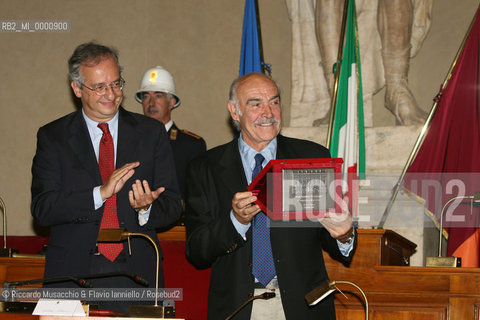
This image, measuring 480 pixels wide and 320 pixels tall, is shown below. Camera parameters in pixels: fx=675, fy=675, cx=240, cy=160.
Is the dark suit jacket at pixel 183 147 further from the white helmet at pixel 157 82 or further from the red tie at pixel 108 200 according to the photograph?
the red tie at pixel 108 200

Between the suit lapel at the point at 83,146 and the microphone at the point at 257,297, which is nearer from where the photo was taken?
the microphone at the point at 257,297

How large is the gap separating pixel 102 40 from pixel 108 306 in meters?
4.93

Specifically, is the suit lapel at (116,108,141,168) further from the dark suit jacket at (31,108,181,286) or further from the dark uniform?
the dark uniform

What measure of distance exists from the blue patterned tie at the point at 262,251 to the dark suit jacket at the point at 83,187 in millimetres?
358

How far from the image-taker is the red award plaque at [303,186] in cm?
247

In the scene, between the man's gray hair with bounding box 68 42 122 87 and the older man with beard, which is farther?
the man's gray hair with bounding box 68 42 122 87

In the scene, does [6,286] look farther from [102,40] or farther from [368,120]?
[102,40]

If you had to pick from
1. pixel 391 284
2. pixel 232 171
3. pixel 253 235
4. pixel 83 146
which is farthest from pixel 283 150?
pixel 391 284

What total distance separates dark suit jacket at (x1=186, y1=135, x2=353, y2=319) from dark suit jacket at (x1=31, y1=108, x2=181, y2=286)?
127mm

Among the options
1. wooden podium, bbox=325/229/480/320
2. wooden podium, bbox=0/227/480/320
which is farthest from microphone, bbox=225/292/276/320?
wooden podium, bbox=0/227/480/320

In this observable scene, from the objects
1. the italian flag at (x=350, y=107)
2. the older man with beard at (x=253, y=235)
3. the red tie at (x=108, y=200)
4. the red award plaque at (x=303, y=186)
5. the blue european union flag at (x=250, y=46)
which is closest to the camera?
the red award plaque at (x=303, y=186)

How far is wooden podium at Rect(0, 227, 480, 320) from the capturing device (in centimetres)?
355

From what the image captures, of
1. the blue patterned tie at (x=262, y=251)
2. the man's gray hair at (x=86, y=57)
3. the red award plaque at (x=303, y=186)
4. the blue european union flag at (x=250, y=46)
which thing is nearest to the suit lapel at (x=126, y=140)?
the man's gray hair at (x=86, y=57)

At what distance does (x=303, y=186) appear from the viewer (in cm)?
249
